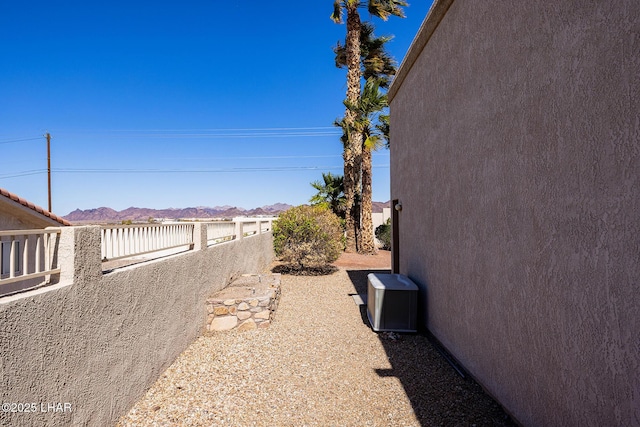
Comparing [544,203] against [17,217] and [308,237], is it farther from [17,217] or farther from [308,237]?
[308,237]

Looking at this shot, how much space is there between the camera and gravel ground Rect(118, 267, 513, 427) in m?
3.37

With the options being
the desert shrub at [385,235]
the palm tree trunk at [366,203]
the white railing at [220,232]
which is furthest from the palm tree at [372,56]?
the white railing at [220,232]

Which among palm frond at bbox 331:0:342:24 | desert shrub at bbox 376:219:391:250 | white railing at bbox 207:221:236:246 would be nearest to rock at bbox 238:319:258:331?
white railing at bbox 207:221:236:246

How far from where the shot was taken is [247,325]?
6.05 m

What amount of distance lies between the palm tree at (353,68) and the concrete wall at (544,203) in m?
9.56

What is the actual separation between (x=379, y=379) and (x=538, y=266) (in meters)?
2.45

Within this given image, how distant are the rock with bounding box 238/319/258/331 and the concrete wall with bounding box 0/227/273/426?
1.27 metres

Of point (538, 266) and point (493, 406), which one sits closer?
point (538, 266)

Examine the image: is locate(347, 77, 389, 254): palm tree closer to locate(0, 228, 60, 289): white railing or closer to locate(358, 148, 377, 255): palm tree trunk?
locate(358, 148, 377, 255): palm tree trunk

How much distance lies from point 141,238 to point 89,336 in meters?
1.69

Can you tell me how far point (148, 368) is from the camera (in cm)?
385

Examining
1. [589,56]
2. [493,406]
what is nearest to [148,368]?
[493,406]

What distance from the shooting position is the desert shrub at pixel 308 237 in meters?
11.2

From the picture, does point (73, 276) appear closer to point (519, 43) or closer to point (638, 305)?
point (638, 305)
